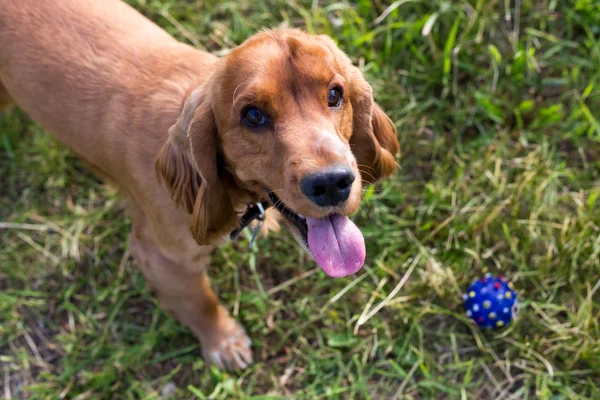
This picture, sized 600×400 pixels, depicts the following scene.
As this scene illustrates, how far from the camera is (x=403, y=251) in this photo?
4.27m

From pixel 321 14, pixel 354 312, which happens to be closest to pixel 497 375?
pixel 354 312

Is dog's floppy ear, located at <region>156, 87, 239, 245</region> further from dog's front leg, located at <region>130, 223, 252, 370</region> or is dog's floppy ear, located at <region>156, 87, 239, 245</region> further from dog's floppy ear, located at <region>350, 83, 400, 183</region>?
dog's floppy ear, located at <region>350, 83, 400, 183</region>

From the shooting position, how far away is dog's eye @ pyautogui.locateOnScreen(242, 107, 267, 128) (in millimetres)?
2762

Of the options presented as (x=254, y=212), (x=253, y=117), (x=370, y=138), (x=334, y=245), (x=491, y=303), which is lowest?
(x=491, y=303)

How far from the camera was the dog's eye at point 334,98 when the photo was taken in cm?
286

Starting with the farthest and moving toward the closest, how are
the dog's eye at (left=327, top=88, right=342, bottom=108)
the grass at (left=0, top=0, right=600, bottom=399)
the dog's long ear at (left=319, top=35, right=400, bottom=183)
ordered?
the grass at (left=0, top=0, right=600, bottom=399), the dog's long ear at (left=319, top=35, right=400, bottom=183), the dog's eye at (left=327, top=88, right=342, bottom=108)

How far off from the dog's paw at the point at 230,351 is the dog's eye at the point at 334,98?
1773mm

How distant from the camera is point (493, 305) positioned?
3.74 m

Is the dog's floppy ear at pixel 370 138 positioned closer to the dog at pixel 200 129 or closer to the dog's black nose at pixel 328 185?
the dog at pixel 200 129

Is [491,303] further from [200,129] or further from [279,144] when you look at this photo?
[200,129]

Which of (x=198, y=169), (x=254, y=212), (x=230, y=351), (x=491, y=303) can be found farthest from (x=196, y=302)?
(x=491, y=303)

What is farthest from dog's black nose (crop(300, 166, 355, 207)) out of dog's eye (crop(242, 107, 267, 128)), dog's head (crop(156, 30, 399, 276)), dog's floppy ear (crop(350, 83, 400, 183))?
dog's floppy ear (crop(350, 83, 400, 183))

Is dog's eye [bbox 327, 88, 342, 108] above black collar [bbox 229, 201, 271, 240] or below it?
above

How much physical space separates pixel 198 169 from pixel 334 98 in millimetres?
682
